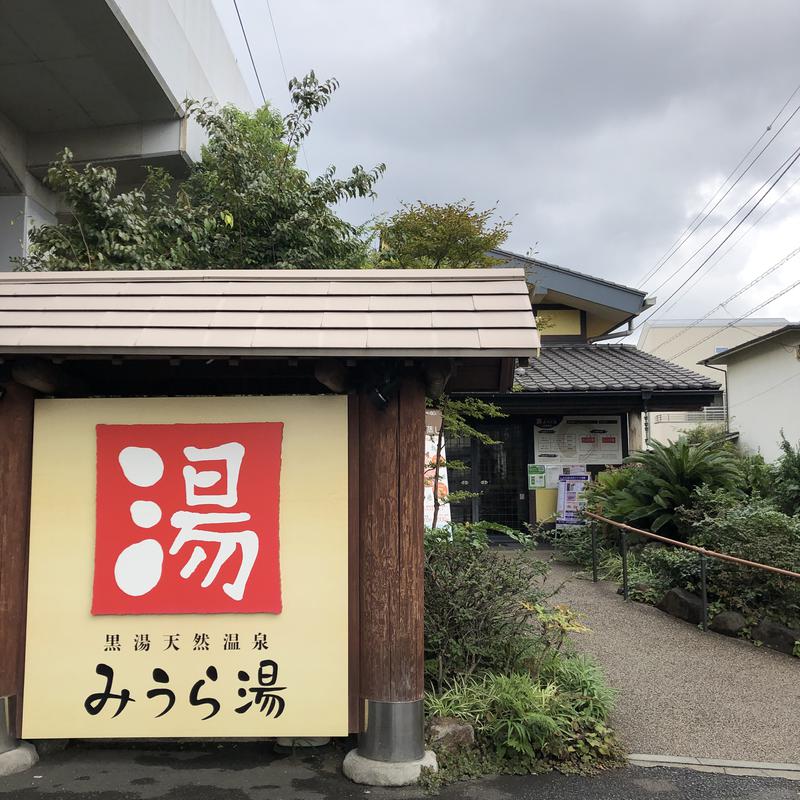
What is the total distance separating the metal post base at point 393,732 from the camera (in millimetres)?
3801

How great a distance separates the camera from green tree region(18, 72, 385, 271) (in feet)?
24.5

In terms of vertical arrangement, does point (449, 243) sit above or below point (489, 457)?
above

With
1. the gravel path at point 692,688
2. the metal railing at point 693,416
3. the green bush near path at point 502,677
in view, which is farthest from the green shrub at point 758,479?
the metal railing at point 693,416

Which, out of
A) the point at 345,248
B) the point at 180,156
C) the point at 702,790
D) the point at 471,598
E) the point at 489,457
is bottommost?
the point at 702,790

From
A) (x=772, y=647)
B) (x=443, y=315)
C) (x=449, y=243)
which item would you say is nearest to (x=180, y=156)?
(x=449, y=243)

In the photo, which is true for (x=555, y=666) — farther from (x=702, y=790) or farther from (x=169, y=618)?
(x=169, y=618)

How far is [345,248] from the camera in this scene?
8359 mm

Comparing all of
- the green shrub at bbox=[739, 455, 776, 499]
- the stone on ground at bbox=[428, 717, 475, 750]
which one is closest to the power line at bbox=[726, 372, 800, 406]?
the green shrub at bbox=[739, 455, 776, 499]

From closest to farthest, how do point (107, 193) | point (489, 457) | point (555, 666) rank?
point (555, 666) < point (107, 193) < point (489, 457)

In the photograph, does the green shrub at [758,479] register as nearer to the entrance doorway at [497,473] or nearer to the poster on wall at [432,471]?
the entrance doorway at [497,473]

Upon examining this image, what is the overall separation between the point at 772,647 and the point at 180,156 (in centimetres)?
1069

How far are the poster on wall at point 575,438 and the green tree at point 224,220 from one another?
5.40 meters

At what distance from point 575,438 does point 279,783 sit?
950 cm

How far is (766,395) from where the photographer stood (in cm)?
2281
